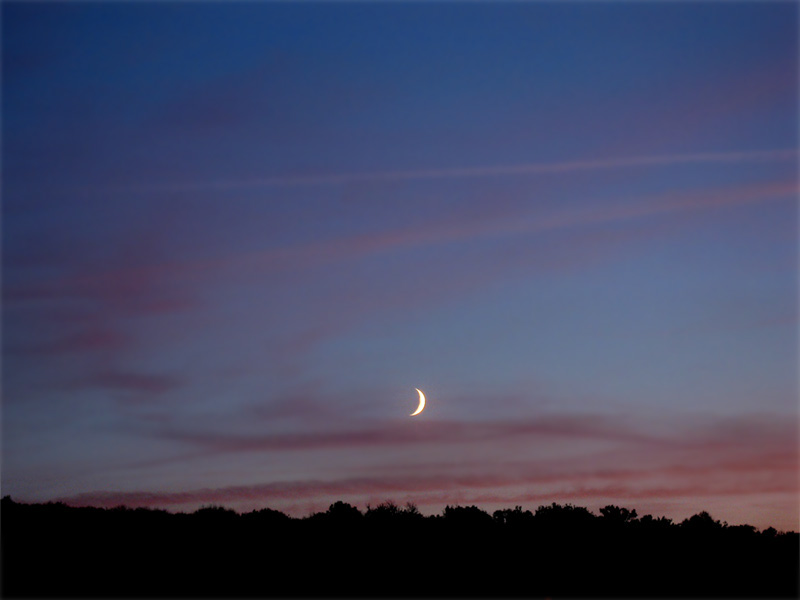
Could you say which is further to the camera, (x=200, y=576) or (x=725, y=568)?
(x=725, y=568)

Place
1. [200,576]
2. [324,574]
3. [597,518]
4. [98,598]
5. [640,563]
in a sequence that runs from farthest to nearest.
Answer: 1. [597,518]
2. [640,563]
3. [324,574]
4. [200,576]
5. [98,598]

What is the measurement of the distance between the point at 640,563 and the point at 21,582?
24.1m

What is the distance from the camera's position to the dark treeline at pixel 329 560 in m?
27.0

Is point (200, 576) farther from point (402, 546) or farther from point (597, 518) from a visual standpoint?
point (597, 518)

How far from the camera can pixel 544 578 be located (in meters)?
33.3

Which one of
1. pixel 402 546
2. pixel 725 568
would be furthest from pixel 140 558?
pixel 725 568

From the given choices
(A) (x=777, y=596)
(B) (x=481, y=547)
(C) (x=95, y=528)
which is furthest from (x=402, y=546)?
(A) (x=777, y=596)

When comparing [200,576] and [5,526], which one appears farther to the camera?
[5,526]

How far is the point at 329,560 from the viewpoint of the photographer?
3181 centimetres

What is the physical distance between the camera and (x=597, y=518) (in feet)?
223

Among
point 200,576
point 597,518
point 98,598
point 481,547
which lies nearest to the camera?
point 98,598

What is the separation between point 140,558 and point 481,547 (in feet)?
53.1

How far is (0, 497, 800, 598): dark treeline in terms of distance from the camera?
27031 mm

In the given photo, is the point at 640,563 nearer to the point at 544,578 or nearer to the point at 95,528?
the point at 544,578
